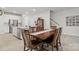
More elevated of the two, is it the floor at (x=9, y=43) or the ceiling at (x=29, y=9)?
the ceiling at (x=29, y=9)

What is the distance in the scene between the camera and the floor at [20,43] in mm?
2291

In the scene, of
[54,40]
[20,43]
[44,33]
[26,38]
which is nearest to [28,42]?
[26,38]

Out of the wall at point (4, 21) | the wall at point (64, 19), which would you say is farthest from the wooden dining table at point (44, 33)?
the wall at point (4, 21)

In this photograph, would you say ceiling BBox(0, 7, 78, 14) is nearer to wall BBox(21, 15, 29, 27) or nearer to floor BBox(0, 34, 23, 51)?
wall BBox(21, 15, 29, 27)

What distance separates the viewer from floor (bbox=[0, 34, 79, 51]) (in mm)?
2291

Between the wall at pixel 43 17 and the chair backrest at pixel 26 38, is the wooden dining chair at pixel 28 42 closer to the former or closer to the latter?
the chair backrest at pixel 26 38

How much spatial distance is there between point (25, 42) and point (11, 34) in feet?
1.63

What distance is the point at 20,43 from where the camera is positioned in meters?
2.36

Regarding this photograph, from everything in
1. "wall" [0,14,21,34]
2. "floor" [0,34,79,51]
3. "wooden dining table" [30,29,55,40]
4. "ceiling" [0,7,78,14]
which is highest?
"ceiling" [0,7,78,14]

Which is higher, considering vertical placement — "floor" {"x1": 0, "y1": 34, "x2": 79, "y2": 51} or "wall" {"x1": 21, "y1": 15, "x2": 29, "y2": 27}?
"wall" {"x1": 21, "y1": 15, "x2": 29, "y2": 27}

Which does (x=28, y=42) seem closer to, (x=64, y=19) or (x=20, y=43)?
(x=20, y=43)

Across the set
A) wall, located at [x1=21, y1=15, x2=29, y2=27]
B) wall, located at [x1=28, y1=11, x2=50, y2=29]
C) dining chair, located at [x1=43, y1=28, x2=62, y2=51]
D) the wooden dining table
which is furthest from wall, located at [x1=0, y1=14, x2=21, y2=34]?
dining chair, located at [x1=43, y1=28, x2=62, y2=51]
